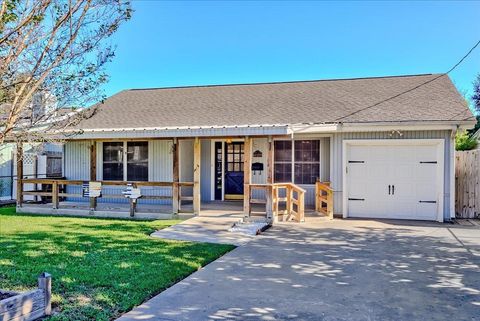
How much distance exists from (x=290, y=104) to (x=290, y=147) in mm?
1681

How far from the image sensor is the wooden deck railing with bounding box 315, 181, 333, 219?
1056 cm

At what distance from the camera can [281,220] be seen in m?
10.3

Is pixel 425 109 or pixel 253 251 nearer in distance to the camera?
pixel 253 251

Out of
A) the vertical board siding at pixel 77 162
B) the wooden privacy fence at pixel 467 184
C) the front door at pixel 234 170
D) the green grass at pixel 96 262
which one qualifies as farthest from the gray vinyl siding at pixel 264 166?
the vertical board siding at pixel 77 162

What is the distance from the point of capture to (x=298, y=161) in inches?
483

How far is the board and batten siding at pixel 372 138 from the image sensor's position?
409 inches

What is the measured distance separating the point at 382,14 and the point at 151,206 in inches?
440

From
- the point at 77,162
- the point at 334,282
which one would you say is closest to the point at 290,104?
the point at 77,162

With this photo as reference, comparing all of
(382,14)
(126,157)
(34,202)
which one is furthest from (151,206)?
(382,14)

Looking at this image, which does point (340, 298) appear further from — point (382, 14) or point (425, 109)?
point (382, 14)

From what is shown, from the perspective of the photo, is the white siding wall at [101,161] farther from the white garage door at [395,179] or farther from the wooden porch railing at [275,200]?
the white garage door at [395,179]

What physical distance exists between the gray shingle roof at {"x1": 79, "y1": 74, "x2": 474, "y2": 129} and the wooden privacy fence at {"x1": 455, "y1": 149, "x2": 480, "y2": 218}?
1635 millimetres

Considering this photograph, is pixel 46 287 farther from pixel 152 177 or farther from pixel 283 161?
pixel 283 161

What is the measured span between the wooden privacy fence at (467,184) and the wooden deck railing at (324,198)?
154 inches
